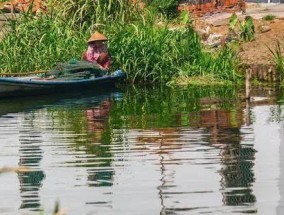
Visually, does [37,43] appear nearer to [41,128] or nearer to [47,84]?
[47,84]

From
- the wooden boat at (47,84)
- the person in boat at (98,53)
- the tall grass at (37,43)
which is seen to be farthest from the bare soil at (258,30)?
the tall grass at (37,43)

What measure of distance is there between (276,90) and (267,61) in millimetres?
2518

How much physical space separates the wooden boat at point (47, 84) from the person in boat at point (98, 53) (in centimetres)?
36

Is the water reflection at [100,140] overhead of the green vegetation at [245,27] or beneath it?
beneath

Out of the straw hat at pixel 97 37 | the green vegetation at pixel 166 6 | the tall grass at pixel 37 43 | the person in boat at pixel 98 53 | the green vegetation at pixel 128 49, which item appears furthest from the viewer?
the green vegetation at pixel 166 6

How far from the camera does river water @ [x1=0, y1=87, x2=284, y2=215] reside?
9812mm

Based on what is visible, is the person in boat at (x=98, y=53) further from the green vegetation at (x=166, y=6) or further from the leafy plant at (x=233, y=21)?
the green vegetation at (x=166, y=6)

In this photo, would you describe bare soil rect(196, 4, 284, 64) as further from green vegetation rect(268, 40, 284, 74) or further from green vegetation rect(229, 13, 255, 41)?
green vegetation rect(268, 40, 284, 74)

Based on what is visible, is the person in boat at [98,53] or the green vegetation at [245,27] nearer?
the person in boat at [98,53]

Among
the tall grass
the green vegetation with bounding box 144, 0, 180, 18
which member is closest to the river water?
the tall grass

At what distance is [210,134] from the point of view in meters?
14.8

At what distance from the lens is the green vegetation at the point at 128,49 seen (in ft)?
77.9

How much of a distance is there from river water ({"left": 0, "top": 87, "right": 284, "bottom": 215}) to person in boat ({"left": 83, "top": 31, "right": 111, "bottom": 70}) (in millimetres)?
2413

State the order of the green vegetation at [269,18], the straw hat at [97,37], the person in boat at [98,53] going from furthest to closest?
the green vegetation at [269,18] → the person in boat at [98,53] → the straw hat at [97,37]
